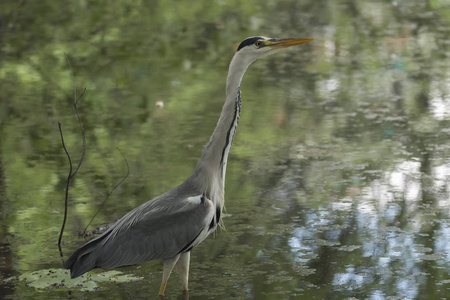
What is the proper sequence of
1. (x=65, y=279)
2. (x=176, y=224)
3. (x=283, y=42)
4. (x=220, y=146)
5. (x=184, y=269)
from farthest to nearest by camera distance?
(x=283, y=42) → (x=65, y=279) → (x=220, y=146) → (x=184, y=269) → (x=176, y=224)

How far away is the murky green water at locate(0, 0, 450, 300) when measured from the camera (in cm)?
562

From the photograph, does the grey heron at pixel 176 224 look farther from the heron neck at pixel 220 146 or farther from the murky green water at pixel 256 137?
the murky green water at pixel 256 137

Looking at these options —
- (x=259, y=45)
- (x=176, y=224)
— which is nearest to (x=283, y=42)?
(x=259, y=45)

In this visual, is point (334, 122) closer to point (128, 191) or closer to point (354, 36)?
point (128, 191)

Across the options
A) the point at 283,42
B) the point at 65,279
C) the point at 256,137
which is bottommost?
the point at 256,137

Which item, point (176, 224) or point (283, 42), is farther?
point (283, 42)

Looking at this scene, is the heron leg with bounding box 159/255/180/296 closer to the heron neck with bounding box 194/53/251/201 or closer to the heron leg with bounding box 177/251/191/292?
the heron leg with bounding box 177/251/191/292

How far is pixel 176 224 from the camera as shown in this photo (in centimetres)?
505

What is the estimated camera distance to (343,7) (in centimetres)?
1377

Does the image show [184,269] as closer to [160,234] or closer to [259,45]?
[160,234]

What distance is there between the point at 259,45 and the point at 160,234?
1387mm

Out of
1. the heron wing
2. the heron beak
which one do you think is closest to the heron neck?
the heron wing

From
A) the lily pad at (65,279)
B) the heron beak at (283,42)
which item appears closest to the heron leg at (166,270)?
the lily pad at (65,279)

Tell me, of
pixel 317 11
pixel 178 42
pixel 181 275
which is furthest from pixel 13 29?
pixel 181 275
